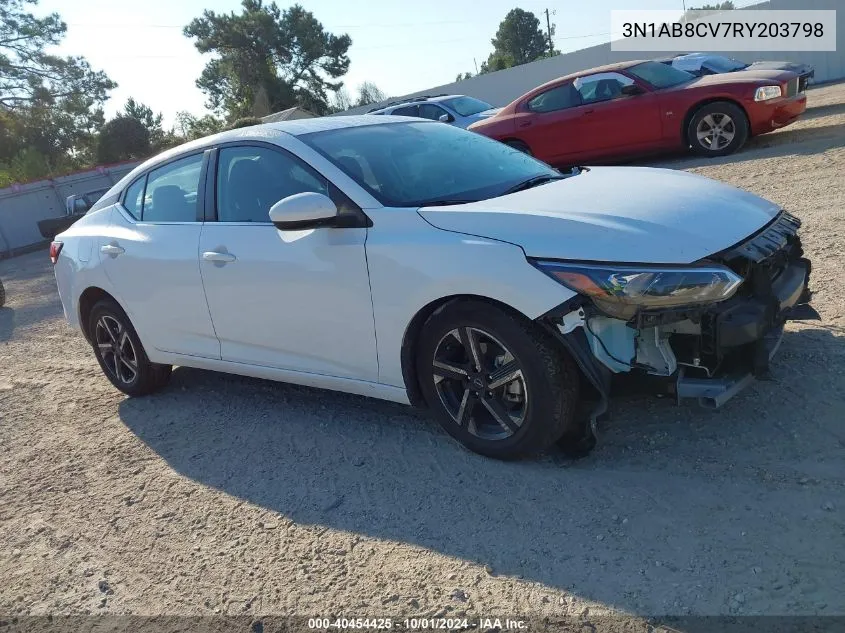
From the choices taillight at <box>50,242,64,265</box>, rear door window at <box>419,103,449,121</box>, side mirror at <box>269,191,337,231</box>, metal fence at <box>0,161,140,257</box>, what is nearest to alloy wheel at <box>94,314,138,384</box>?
taillight at <box>50,242,64,265</box>

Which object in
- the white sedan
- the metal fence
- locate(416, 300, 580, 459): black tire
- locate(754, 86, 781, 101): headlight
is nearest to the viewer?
the white sedan

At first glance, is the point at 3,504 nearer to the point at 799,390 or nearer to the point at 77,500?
the point at 77,500

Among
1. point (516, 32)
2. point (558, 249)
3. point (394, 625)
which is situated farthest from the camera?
point (516, 32)

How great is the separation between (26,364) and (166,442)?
330 centimetres

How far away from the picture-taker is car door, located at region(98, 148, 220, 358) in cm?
448

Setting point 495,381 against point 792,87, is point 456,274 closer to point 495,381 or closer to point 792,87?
point 495,381

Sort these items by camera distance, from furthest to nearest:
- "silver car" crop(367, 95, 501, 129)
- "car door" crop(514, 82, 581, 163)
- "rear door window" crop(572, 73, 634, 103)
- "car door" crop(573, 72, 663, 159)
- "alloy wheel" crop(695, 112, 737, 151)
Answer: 1. "silver car" crop(367, 95, 501, 129)
2. "car door" crop(514, 82, 581, 163)
3. "rear door window" crop(572, 73, 634, 103)
4. "car door" crop(573, 72, 663, 159)
5. "alloy wheel" crop(695, 112, 737, 151)

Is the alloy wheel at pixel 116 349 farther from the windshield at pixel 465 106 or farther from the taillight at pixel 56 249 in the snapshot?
the windshield at pixel 465 106

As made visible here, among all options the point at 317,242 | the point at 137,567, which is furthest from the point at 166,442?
the point at 317,242

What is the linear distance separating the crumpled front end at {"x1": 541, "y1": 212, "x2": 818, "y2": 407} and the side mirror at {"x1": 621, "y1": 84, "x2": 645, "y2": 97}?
825 centimetres

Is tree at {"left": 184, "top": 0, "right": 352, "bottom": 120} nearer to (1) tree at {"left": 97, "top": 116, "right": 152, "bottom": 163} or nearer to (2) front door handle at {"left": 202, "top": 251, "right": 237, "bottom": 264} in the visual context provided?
(1) tree at {"left": 97, "top": 116, "right": 152, "bottom": 163}

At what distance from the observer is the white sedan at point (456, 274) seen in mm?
3049

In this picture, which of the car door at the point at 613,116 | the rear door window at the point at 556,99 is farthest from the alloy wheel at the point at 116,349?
the rear door window at the point at 556,99

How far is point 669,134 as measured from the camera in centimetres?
1065
